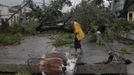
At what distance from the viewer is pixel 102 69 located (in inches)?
450

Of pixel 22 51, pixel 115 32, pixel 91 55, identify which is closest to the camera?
pixel 91 55

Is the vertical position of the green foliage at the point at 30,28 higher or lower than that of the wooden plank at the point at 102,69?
lower

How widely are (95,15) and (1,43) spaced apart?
6.86 metres

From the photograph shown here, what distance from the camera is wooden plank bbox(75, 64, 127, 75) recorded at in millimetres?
11320

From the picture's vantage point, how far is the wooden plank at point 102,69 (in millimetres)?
11320

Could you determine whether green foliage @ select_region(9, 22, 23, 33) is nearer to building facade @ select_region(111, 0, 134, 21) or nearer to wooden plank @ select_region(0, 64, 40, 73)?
building facade @ select_region(111, 0, 134, 21)

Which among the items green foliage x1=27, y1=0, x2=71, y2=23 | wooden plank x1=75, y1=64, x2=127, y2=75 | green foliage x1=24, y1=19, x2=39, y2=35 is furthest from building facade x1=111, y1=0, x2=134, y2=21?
wooden plank x1=75, y1=64, x2=127, y2=75

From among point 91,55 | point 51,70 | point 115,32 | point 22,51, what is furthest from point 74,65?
point 115,32

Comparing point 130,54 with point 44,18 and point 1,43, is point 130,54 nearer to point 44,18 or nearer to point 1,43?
point 1,43

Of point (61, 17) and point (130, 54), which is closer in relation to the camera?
point (130, 54)

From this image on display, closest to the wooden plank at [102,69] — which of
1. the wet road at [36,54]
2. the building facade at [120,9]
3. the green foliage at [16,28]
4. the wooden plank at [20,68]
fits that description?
the wet road at [36,54]

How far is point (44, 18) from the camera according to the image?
29688mm

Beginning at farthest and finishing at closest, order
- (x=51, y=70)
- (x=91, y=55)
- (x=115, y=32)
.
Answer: (x=115, y=32) → (x=91, y=55) → (x=51, y=70)

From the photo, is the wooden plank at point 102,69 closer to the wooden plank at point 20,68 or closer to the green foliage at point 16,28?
the wooden plank at point 20,68
